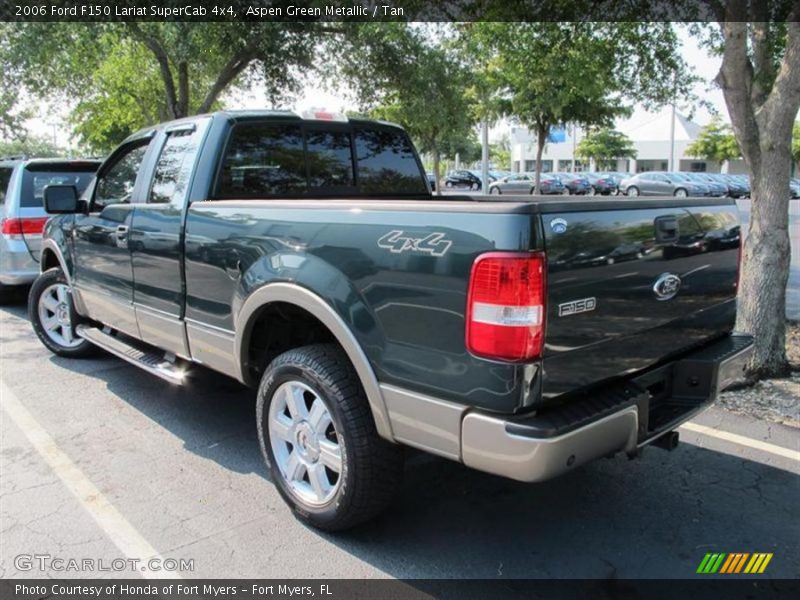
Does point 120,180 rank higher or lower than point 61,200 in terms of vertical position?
higher

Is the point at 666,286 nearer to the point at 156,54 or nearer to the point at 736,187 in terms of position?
the point at 156,54

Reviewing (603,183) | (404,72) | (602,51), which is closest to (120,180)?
(602,51)

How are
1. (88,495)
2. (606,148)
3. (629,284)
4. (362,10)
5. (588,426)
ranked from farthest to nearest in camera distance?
(606,148)
(362,10)
(88,495)
(629,284)
(588,426)

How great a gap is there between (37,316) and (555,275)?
5.40m

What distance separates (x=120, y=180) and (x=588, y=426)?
13.2 ft

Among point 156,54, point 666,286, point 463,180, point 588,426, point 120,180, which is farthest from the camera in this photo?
point 463,180

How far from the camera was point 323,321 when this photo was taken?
2918 millimetres

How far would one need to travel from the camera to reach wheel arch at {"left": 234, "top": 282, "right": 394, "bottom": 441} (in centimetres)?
277

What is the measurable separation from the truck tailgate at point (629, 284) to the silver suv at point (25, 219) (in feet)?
21.4

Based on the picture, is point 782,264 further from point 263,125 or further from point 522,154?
point 522,154

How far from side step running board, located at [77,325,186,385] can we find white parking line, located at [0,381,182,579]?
0.69 metres

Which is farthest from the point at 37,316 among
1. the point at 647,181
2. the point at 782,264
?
the point at 647,181

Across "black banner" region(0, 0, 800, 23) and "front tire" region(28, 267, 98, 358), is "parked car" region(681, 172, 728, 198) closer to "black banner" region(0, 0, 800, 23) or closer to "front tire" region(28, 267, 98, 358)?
"black banner" region(0, 0, 800, 23)

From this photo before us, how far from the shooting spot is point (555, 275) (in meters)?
2.41
